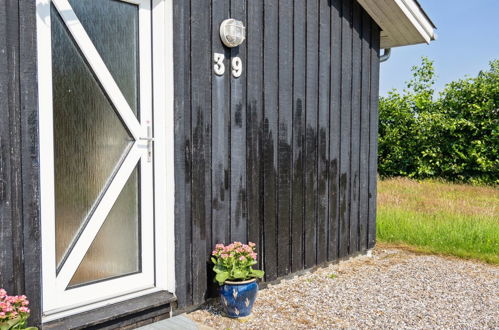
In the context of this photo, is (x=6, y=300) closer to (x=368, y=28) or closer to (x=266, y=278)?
(x=266, y=278)

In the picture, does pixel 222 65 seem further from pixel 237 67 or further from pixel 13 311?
pixel 13 311

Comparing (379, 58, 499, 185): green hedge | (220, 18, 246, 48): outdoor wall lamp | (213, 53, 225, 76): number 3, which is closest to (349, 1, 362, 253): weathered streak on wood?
(220, 18, 246, 48): outdoor wall lamp

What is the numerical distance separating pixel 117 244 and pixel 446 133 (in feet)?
32.8

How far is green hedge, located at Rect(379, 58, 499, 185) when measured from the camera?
10.4 m

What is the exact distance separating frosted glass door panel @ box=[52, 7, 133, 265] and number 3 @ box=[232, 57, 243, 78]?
1059 mm

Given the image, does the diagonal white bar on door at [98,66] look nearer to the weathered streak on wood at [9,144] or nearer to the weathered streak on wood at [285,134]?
the weathered streak on wood at [9,144]

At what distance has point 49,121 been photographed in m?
2.52

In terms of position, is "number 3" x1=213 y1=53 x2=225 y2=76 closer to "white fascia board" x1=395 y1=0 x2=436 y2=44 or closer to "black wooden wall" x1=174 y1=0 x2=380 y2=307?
"black wooden wall" x1=174 y1=0 x2=380 y2=307

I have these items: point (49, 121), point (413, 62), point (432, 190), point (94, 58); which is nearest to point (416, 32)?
point (94, 58)

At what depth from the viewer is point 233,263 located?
3.17 meters

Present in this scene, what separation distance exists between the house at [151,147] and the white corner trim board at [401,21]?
2.26 feet

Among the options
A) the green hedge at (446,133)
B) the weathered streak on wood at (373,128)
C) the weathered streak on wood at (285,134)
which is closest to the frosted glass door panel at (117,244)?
the weathered streak on wood at (285,134)

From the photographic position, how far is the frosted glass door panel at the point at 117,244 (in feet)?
9.00


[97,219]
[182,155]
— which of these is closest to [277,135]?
[182,155]
